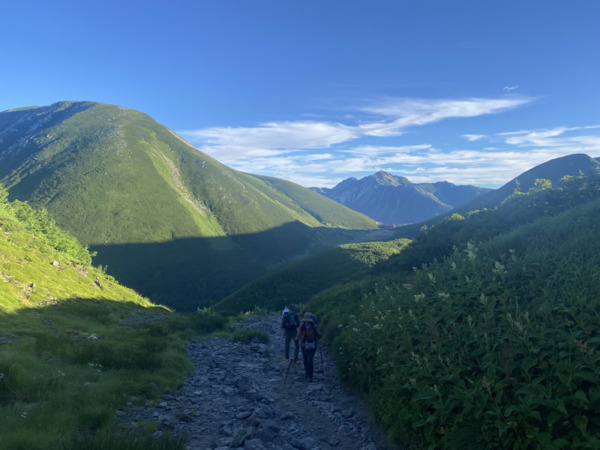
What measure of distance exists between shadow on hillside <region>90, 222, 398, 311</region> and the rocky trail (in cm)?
11298

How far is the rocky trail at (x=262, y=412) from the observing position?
7578 millimetres

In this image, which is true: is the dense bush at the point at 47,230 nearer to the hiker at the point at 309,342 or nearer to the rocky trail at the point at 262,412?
the rocky trail at the point at 262,412

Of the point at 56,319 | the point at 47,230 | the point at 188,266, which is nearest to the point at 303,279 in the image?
the point at 47,230

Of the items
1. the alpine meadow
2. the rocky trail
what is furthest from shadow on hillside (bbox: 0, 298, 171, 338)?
the rocky trail

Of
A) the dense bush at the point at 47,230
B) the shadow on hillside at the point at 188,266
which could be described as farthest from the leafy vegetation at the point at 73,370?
the shadow on hillside at the point at 188,266

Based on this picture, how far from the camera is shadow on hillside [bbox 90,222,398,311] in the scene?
5002 inches

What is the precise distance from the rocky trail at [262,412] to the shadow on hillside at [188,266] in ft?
371

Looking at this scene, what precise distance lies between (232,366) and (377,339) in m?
7.60

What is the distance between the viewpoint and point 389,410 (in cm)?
784

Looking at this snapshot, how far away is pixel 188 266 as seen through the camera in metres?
146

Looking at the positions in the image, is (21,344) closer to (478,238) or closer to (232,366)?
(232,366)

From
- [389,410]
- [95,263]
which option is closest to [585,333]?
[389,410]

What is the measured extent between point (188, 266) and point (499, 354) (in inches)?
5961

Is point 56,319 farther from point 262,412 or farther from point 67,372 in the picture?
point 262,412
